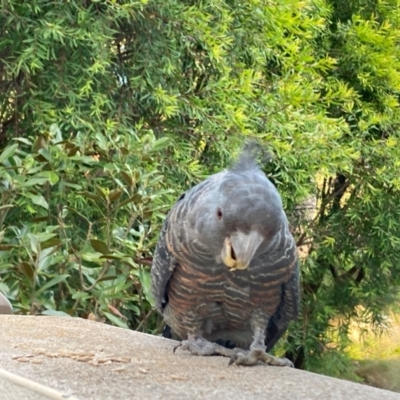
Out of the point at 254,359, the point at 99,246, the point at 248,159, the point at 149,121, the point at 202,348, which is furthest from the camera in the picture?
the point at 149,121

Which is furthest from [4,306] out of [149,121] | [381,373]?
[381,373]

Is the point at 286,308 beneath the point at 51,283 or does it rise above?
above

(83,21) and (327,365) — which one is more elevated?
(83,21)

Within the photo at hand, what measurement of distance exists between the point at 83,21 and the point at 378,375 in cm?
394

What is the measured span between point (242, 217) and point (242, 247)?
0.06 metres

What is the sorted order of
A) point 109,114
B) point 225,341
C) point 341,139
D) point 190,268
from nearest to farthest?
point 190,268, point 225,341, point 109,114, point 341,139

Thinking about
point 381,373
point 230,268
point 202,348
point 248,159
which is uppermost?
point 248,159

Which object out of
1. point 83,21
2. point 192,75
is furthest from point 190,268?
point 192,75

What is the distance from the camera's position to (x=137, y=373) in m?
1.54

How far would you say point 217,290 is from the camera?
181cm

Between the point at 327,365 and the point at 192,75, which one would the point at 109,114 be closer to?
the point at 192,75

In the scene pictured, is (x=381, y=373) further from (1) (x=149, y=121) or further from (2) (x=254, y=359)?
(2) (x=254, y=359)

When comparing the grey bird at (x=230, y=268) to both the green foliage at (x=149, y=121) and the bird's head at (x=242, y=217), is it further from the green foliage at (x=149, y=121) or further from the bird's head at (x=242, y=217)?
the green foliage at (x=149, y=121)

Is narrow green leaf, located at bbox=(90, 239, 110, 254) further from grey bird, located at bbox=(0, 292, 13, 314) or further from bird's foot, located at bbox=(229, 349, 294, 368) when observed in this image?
bird's foot, located at bbox=(229, 349, 294, 368)
